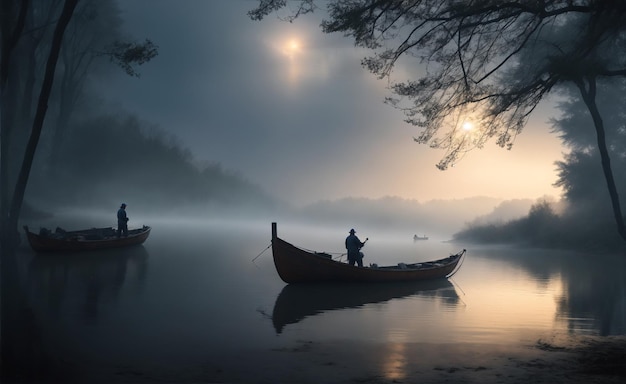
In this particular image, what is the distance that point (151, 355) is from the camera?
26.3ft

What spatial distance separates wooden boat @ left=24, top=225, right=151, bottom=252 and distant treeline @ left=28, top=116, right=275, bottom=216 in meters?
18.2

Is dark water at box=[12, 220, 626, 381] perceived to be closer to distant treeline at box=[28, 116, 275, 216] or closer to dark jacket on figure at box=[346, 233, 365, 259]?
dark jacket on figure at box=[346, 233, 365, 259]

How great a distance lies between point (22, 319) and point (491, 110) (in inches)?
436

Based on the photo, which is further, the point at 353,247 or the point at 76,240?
the point at 76,240

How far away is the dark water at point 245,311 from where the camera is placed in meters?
8.34

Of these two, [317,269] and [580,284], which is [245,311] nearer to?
[317,269]

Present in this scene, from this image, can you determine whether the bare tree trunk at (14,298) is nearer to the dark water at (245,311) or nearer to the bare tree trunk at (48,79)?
the bare tree trunk at (48,79)

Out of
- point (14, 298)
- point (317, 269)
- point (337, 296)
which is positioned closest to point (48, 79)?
point (14, 298)

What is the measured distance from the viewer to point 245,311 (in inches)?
504

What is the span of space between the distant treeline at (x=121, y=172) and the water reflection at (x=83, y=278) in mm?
21388

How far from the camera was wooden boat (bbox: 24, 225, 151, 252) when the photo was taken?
2052 centimetres

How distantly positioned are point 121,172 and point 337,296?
46223mm

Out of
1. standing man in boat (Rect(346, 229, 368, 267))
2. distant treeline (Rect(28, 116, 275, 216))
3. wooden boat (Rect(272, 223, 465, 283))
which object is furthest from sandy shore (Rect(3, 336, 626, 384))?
distant treeline (Rect(28, 116, 275, 216))

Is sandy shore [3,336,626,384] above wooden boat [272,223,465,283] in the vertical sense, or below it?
below
